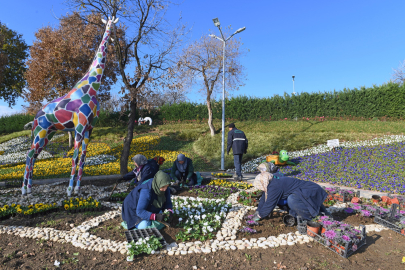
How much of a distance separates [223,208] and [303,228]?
5.69 feet

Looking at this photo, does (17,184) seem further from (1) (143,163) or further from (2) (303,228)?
(2) (303,228)

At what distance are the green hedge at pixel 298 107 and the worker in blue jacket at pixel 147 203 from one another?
16.3 m

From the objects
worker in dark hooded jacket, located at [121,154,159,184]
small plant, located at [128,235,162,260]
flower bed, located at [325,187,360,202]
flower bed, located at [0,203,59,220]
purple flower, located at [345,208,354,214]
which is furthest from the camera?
flower bed, located at [325,187,360,202]

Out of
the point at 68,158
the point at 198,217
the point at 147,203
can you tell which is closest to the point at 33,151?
the point at 147,203

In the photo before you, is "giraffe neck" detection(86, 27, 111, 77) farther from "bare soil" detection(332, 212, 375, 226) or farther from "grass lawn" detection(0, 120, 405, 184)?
"bare soil" detection(332, 212, 375, 226)

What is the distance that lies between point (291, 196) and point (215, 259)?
6.58ft

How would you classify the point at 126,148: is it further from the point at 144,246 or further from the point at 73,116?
the point at 144,246

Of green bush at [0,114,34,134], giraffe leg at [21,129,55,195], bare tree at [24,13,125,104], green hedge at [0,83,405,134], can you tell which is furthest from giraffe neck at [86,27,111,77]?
green bush at [0,114,34,134]

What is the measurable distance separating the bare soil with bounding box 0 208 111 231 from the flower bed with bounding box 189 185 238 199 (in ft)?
8.60

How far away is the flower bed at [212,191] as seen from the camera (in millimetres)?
6879

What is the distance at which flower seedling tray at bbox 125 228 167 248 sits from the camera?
3.92m

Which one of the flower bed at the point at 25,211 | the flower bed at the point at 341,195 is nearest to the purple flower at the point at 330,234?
the flower bed at the point at 341,195

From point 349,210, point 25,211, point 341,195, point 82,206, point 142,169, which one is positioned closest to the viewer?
point 25,211

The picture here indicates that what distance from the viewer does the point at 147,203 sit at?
4.25m
